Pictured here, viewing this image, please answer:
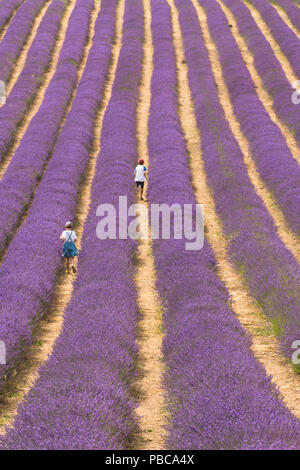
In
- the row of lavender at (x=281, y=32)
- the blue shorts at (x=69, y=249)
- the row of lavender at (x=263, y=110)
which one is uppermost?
the row of lavender at (x=281, y=32)

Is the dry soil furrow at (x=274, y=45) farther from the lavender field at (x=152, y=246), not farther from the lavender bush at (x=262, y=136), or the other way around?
the lavender bush at (x=262, y=136)

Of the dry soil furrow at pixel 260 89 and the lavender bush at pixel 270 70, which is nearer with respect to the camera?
the dry soil furrow at pixel 260 89

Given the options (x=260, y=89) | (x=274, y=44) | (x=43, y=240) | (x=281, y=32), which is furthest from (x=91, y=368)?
(x=281, y=32)

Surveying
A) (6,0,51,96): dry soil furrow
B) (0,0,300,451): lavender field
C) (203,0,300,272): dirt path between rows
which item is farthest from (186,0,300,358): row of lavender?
(6,0,51,96): dry soil furrow

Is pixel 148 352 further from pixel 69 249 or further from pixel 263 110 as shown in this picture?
pixel 263 110

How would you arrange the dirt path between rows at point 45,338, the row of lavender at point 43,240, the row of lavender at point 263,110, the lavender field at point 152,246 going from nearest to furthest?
the lavender field at point 152,246 → the dirt path between rows at point 45,338 → the row of lavender at point 43,240 → the row of lavender at point 263,110

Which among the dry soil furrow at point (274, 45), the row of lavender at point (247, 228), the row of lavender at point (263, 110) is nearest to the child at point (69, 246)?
the row of lavender at point (247, 228)
